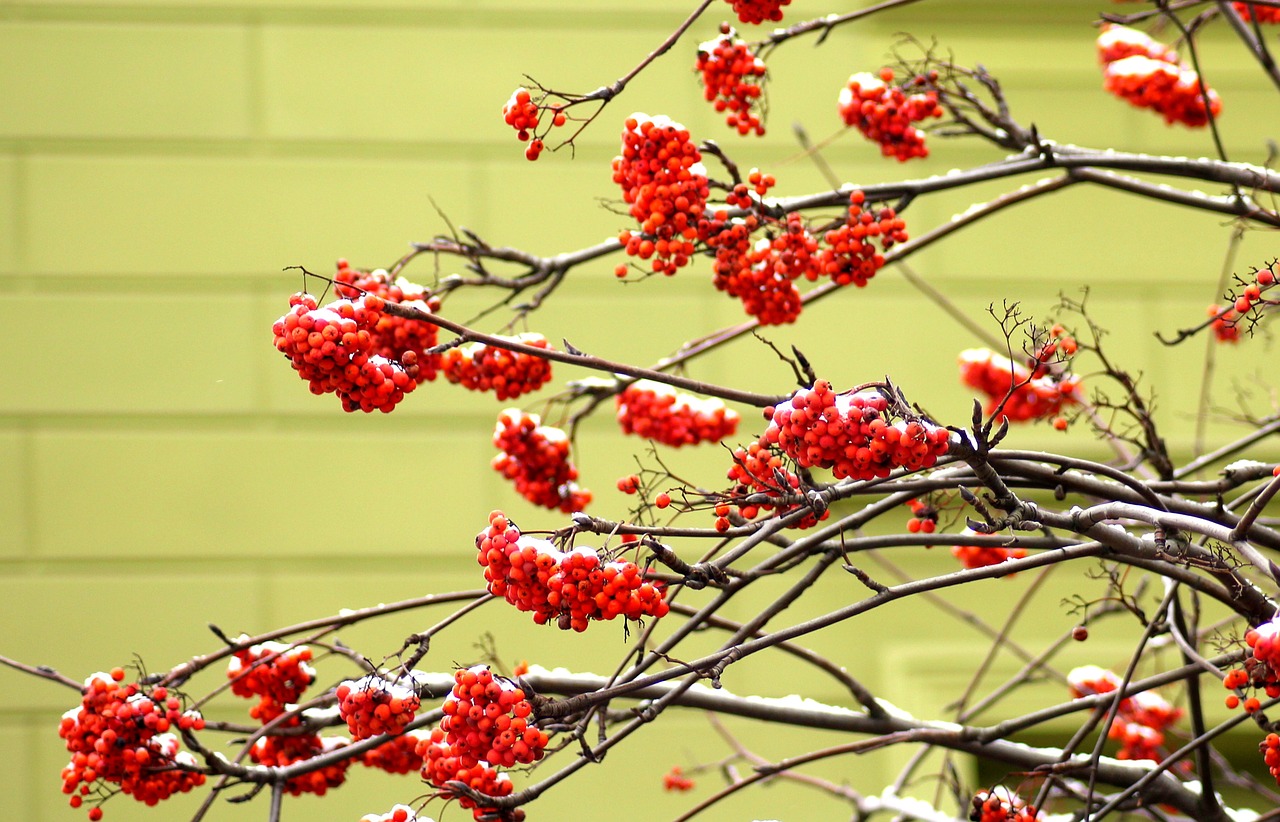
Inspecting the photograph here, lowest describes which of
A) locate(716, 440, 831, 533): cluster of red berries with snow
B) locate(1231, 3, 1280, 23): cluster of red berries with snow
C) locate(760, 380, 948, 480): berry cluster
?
locate(716, 440, 831, 533): cluster of red berries with snow

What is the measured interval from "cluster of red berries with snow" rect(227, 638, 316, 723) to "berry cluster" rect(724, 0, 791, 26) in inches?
23.3

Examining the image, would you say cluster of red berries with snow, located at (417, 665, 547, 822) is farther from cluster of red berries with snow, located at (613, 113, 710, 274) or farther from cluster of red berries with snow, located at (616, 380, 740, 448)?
cluster of red berries with snow, located at (616, 380, 740, 448)

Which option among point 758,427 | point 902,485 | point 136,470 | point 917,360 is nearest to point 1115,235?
point 917,360

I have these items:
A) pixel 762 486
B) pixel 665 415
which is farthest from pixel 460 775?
pixel 665 415

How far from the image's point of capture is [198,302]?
74.2 inches

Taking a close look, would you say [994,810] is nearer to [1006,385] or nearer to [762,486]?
[762,486]

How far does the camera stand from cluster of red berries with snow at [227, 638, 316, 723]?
0.94 meters

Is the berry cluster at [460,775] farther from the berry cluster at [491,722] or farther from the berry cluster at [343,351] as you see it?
the berry cluster at [343,351]

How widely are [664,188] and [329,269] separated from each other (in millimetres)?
1240

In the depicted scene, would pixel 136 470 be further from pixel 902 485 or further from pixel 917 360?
pixel 902 485

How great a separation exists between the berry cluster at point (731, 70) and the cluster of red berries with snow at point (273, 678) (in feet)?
1.81

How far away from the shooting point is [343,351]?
0.65m

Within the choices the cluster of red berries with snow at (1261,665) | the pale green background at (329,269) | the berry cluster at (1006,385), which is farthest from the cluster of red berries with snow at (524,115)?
the pale green background at (329,269)

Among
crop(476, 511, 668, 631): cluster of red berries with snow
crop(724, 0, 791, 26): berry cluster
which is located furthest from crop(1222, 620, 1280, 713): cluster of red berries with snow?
crop(724, 0, 791, 26): berry cluster
